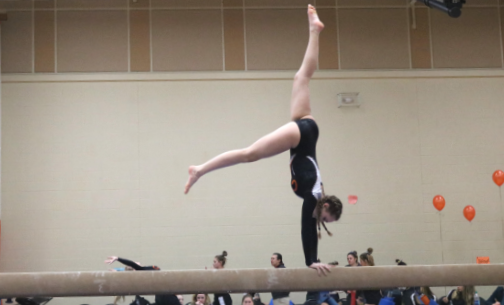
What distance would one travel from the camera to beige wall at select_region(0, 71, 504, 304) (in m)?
9.51

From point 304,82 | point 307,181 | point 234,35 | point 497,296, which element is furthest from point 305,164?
point 234,35

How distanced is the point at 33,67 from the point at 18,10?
1.13 m

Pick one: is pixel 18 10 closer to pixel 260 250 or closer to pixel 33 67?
pixel 33 67

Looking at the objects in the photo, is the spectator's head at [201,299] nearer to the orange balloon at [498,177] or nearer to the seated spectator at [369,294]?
the seated spectator at [369,294]

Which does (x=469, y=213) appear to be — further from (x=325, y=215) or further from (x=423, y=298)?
(x=325, y=215)

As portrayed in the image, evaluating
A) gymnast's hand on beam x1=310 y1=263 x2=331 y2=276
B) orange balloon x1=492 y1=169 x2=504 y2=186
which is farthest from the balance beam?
orange balloon x1=492 y1=169 x2=504 y2=186

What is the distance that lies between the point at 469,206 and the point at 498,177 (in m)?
0.72

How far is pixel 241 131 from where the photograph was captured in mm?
9938

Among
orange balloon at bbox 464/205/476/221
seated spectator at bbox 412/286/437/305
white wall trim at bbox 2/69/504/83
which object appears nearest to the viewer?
seated spectator at bbox 412/286/437/305

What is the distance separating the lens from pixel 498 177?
31.1ft

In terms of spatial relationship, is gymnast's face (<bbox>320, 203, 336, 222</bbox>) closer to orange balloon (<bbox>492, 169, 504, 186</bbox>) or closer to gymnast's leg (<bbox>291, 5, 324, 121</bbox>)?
gymnast's leg (<bbox>291, 5, 324, 121</bbox>)

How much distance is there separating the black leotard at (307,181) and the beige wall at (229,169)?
581cm

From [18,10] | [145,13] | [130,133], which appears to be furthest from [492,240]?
[18,10]

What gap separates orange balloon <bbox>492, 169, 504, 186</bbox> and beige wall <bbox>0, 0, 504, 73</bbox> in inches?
87.8
